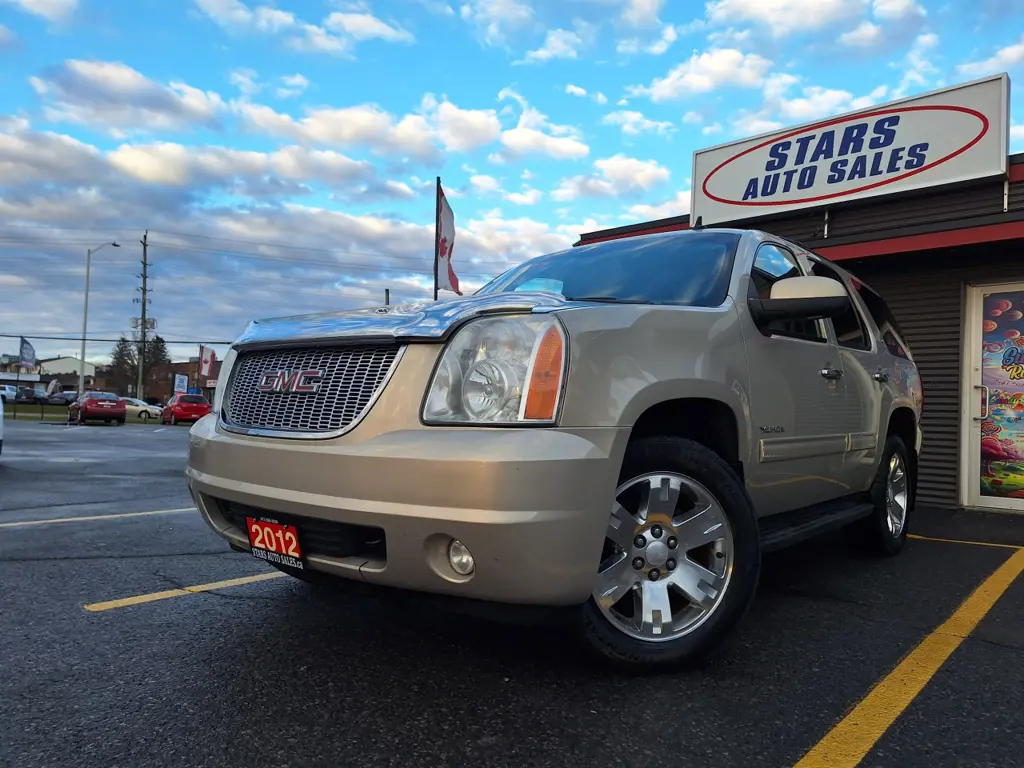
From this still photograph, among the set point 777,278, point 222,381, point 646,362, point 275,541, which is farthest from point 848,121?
point 275,541

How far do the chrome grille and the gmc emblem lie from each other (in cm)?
2

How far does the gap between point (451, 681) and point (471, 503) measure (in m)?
0.74

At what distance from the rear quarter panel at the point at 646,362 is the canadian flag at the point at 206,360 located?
172 ft

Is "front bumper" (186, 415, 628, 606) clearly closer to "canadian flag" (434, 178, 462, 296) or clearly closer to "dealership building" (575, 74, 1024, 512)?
"dealership building" (575, 74, 1024, 512)

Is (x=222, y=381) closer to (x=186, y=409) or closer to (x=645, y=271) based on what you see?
(x=645, y=271)

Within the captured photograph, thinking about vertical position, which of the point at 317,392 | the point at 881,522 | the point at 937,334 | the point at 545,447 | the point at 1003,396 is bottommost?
the point at 881,522

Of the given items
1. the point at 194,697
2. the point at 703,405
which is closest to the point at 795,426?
the point at 703,405

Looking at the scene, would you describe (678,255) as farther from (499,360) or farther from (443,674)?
(443,674)

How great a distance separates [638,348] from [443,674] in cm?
128

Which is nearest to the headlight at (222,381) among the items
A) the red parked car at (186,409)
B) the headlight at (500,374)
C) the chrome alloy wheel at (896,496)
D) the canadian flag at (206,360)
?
the headlight at (500,374)

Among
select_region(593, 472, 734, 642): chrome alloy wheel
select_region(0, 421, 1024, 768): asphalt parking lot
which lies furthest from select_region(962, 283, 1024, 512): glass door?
select_region(593, 472, 734, 642): chrome alloy wheel

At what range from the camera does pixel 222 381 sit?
3.12m

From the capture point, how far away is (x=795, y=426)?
11.2 feet

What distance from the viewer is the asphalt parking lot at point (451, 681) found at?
2.02 meters
